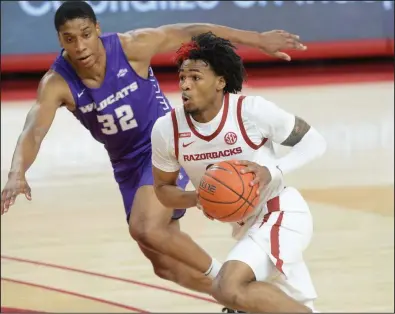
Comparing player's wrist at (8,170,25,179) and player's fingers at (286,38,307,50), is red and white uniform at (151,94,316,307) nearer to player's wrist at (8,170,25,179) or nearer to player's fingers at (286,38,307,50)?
player's wrist at (8,170,25,179)

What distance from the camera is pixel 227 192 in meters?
4.13

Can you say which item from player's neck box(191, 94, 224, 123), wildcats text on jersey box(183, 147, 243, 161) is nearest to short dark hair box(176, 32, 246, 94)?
player's neck box(191, 94, 224, 123)

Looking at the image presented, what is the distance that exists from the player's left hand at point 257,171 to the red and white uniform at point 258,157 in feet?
0.40

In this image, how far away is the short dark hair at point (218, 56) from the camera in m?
4.36

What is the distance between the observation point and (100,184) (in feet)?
29.8

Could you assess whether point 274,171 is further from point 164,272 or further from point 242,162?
point 164,272

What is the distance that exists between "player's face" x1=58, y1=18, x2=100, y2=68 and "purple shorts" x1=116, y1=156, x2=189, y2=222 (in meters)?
0.80

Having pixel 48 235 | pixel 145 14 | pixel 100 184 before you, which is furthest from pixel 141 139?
pixel 145 14

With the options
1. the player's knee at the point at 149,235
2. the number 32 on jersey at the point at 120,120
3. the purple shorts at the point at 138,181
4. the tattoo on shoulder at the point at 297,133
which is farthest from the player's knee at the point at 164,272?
the tattoo on shoulder at the point at 297,133

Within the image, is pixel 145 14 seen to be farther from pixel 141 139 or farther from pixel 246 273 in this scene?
pixel 246 273

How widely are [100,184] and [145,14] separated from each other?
16.1 ft

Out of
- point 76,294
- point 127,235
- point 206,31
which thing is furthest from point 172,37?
point 127,235

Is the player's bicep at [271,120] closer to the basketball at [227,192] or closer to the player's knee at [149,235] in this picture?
the basketball at [227,192]

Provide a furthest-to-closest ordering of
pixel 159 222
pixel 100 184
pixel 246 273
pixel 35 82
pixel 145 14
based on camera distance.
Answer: pixel 35 82, pixel 145 14, pixel 100 184, pixel 159 222, pixel 246 273
